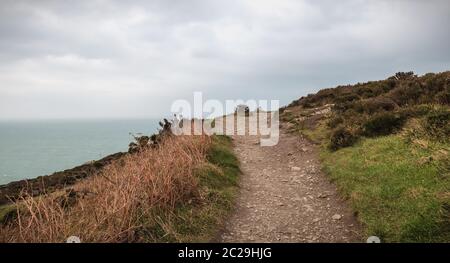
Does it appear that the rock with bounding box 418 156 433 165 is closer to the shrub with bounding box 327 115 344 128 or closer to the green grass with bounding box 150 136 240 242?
the green grass with bounding box 150 136 240 242

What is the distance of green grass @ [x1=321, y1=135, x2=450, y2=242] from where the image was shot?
23.1 ft

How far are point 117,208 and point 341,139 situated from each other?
29.8ft

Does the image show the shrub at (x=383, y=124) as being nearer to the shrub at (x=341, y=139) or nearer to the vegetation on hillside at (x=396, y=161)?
the vegetation on hillside at (x=396, y=161)

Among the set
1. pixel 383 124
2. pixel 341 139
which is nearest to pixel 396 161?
pixel 341 139

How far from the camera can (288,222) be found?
9.11 metres

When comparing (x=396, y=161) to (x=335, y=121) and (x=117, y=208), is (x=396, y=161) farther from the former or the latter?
(x=335, y=121)

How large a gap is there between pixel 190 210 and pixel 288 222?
2185 mm

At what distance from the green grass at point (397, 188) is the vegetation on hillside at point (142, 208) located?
305 centimetres

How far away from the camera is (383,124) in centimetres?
1443

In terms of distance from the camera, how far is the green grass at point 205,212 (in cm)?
788

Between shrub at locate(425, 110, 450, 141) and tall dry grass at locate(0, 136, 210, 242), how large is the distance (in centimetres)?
671

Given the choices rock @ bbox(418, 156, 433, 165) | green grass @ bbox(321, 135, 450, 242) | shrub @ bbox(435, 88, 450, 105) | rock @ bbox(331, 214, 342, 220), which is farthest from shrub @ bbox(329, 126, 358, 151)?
rock @ bbox(331, 214, 342, 220)

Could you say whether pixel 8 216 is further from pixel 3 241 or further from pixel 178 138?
pixel 3 241
